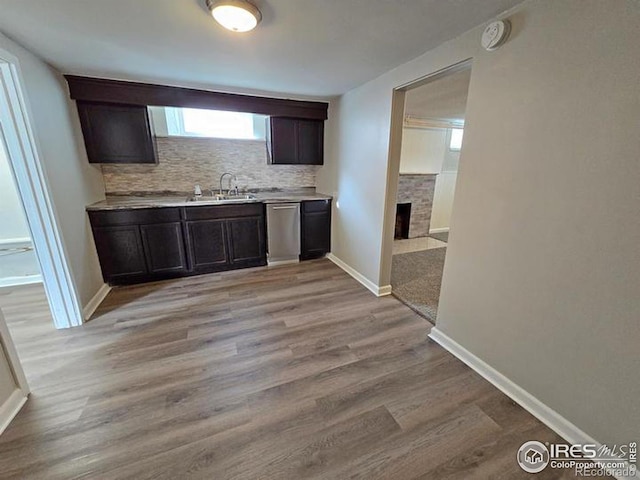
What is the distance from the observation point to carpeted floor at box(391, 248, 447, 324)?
2.59m

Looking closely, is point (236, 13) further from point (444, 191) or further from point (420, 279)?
point (444, 191)

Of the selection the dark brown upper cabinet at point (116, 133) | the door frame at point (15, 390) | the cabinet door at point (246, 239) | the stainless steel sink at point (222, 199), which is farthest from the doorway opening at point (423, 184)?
the door frame at point (15, 390)

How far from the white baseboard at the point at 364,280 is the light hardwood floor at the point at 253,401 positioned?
0.31 m

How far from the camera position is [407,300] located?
268cm

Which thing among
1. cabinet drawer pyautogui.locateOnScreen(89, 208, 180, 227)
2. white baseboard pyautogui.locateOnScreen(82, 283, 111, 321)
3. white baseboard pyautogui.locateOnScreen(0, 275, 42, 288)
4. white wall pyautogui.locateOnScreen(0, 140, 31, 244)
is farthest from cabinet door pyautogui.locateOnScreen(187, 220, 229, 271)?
white baseboard pyautogui.locateOnScreen(0, 275, 42, 288)

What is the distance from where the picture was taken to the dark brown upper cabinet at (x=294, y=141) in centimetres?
340

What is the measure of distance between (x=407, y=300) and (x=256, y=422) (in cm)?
180

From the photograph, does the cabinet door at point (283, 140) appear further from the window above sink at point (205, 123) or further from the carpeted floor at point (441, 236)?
the carpeted floor at point (441, 236)

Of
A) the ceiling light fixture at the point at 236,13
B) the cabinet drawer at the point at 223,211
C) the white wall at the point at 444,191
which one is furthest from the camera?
the white wall at the point at 444,191

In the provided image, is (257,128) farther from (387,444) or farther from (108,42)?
(387,444)

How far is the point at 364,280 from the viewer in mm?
3039

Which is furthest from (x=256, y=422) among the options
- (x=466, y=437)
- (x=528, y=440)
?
(x=528, y=440)

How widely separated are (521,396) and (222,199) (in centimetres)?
339

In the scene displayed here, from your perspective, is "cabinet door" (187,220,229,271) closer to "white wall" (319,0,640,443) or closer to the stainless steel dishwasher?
the stainless steel dishwasher
